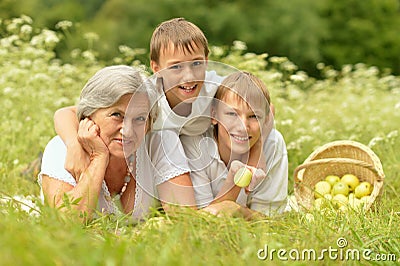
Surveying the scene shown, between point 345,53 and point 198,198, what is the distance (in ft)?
56.3

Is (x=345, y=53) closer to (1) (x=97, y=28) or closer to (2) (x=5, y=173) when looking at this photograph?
(1) (x=97, y=28)

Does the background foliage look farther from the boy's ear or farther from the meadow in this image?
the boy's ear

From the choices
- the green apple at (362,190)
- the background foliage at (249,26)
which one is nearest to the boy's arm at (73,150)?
the green apple at (362,190)

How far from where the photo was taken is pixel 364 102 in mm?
6188

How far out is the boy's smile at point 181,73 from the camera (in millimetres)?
3051

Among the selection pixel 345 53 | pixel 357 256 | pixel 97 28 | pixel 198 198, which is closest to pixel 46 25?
pixel 97 28

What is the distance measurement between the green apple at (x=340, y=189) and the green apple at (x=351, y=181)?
4 centimetres

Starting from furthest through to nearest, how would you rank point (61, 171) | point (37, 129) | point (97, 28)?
point (97, 28) → point (37, 129) → point (61, 171)

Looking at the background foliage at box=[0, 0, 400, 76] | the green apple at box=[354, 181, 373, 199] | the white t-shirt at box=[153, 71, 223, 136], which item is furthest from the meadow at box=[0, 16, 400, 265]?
the background foliage at box=[0, 0, 400, 76]

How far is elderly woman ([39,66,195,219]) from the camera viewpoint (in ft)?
9.42

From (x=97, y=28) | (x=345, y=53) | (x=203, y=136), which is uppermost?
(x=203, y=136)

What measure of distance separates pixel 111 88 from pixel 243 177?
760 mm

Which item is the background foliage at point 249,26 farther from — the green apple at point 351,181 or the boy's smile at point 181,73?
the boy's smile at point 181,73

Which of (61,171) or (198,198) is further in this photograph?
(198,198)
